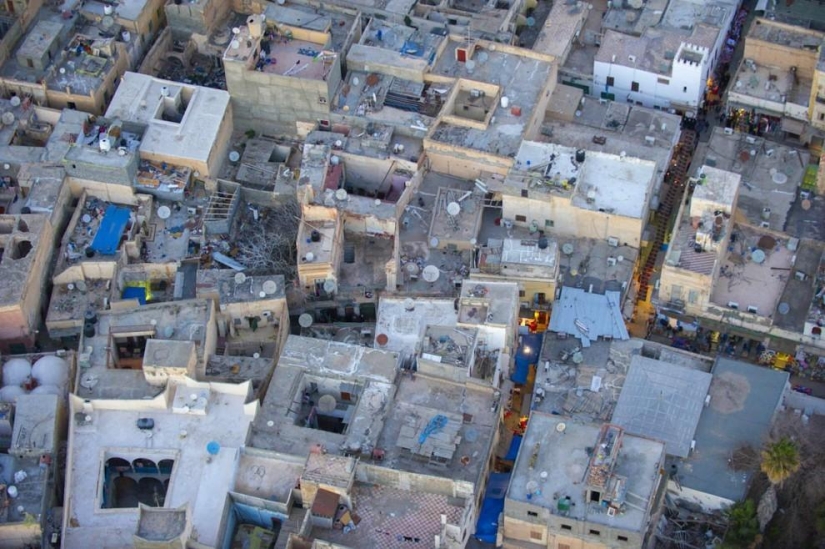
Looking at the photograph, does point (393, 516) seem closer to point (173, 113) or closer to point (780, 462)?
point (780, 462)

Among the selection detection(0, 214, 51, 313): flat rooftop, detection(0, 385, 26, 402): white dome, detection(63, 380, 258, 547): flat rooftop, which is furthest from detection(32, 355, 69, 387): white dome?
detection(0, 214, 51, 313): flat rooftop

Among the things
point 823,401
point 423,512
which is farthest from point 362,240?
point 823,401

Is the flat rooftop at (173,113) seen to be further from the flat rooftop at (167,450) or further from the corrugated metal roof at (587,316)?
the corrugated metal roof at (587,316)

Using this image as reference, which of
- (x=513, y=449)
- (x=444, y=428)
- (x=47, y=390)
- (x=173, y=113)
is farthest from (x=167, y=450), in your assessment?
(x=173, y=113)

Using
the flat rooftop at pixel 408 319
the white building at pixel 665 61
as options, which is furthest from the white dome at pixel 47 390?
the white building at pixel 665 61

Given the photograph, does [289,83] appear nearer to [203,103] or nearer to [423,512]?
[203,103]

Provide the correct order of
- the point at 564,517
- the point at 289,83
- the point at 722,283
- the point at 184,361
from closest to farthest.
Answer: the point at 564,517
the point at 184,361
the point at 722,283
the point at 289,83
